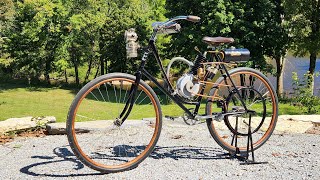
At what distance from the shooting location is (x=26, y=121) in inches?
207

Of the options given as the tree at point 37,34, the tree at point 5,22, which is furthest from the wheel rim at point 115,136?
the tree at point 5,22

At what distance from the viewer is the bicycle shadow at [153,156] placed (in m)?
3.56

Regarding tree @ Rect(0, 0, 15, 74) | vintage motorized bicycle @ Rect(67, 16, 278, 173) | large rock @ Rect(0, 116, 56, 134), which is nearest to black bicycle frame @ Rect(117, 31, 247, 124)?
vintage motorized bicycle @ Rect(67, 16, 278, 173)

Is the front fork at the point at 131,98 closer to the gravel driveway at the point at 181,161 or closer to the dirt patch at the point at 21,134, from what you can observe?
the gravel driveway at the point at 181,161

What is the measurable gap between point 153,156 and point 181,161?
331 mm

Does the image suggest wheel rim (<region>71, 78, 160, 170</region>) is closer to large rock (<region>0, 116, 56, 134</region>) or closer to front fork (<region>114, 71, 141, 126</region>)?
front fork (<region>114, 71, 141, 126</region>)

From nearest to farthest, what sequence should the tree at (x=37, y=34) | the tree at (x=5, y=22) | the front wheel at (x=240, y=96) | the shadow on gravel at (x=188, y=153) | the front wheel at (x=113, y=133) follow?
the front wheel at (x=113, y=133) < the front wheel at (x=240, y=96) < the shadow on gravel at (x=188, y=153) < the tree at (x=37, y=34) < the tree at (x=5, y=22)

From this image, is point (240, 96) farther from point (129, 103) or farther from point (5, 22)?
point (5, 22)

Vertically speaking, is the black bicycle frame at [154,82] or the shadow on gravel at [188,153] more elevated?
the black bicycle frame at [154,82]

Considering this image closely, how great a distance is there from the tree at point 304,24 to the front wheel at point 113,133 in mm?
14926

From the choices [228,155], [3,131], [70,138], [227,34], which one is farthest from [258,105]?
[227,34]

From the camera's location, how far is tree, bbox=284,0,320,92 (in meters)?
18.4

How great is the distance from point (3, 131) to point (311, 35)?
56.6 ft

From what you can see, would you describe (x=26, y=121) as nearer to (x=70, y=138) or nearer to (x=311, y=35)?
(x=70, y=138)
